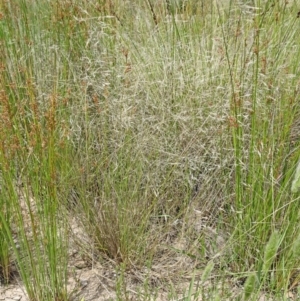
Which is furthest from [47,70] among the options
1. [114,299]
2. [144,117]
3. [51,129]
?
[114,299]

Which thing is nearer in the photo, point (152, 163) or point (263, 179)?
point (263, 179)

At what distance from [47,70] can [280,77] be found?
977mm

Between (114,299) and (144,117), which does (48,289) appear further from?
(144,117)

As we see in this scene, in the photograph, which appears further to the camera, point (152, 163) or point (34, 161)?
point (152, 163)

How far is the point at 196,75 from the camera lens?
2074 millimetres

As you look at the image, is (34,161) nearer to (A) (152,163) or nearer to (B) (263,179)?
(A) (152,163)

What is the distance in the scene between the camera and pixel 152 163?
1.77m

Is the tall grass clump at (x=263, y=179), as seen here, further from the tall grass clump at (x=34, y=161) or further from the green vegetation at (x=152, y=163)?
the tall grass clump at (x=34, y=161)

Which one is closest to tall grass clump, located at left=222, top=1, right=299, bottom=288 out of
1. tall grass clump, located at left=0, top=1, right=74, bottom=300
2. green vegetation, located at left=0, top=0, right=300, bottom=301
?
green vegetation, located at left=0, top=0, right=300, bottom=301

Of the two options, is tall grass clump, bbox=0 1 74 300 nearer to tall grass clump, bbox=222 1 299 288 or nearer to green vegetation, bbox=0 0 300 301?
green vegetation, bbox=0 0 300 301

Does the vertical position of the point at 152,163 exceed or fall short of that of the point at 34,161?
it falls short

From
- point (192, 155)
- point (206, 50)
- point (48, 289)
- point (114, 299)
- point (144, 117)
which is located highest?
point (206, 50)

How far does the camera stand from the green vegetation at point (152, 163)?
1.41 metres

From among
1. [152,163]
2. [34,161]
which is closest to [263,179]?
[152,163]
